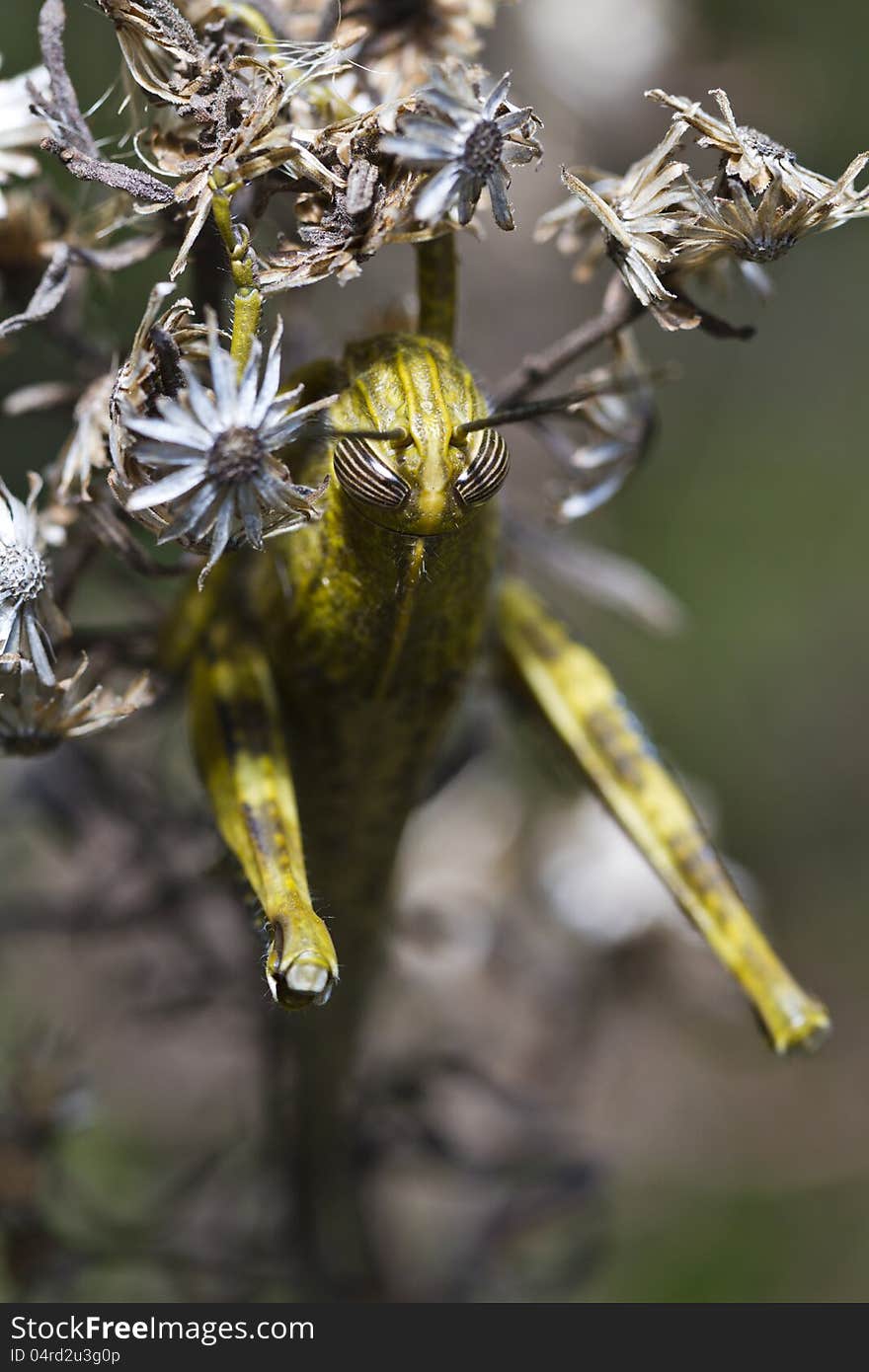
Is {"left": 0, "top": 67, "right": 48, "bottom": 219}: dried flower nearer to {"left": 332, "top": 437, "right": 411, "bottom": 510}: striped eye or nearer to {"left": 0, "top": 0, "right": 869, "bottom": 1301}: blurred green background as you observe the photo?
{"left": 0, "top": 0, "right": 869, "bottom": 1301}: blurred green background

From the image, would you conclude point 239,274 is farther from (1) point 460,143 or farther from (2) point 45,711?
(2) point 45,711

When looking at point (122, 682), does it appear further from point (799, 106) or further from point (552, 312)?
point (799, 106)

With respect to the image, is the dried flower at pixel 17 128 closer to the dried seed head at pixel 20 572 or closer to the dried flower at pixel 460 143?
the dried seed head at pixel 20 572

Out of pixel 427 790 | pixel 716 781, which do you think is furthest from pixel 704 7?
pixel 427 790

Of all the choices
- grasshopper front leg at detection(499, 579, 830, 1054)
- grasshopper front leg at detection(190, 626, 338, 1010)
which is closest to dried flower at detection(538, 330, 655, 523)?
grasshopper front leg at detection(499, 579, 830, 1054)

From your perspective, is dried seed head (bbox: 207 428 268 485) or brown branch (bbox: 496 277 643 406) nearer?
dried seed head (bbox: 207 428 268 485)

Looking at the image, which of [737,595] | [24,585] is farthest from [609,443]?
[737,595]

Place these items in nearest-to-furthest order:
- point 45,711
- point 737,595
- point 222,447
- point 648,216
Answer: point 222,447 < point 648,216 < point 45,711 < point 737,595

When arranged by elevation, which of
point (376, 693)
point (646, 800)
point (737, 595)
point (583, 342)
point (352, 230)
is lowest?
point (737, 595)
